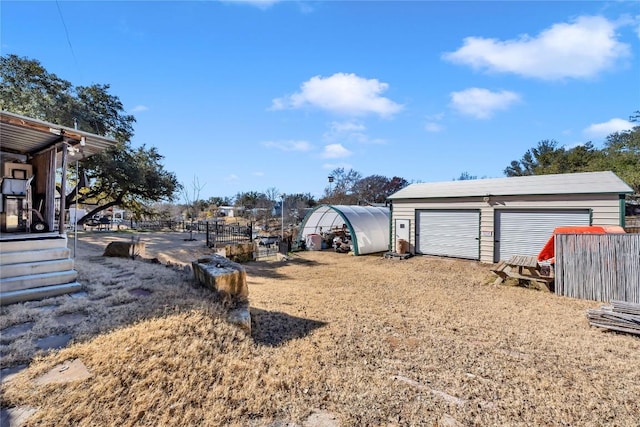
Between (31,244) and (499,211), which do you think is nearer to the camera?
(31,244)

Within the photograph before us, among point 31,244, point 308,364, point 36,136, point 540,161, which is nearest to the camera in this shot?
point 308,364

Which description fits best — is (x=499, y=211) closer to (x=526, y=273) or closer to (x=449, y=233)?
(x=449, y=233)

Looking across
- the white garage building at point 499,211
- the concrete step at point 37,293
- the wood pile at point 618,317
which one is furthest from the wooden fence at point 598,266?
the concrete step at point 37,293

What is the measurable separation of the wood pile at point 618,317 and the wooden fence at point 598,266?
6.11 feet

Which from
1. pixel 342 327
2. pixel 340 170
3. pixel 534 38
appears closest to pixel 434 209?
pixel 534 38

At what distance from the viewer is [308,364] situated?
3.15 m

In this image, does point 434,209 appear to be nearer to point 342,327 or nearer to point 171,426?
point 342,327

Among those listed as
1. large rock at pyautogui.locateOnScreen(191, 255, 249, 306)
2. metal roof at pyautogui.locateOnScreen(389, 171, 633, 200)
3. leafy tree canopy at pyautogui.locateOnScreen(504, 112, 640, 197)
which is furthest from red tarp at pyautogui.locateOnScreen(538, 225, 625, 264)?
leafy tree canopy at pyautogui.locateOnScreen(504, 112, 640, 197)

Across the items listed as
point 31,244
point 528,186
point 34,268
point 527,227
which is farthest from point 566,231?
point 31,244

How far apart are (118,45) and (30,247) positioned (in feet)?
18.8

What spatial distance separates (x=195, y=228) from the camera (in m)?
22.6

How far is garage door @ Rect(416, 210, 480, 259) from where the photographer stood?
10734 millimetres

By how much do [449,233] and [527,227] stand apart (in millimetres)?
2514

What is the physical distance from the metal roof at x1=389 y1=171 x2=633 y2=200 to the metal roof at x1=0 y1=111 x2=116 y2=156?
408 inches
